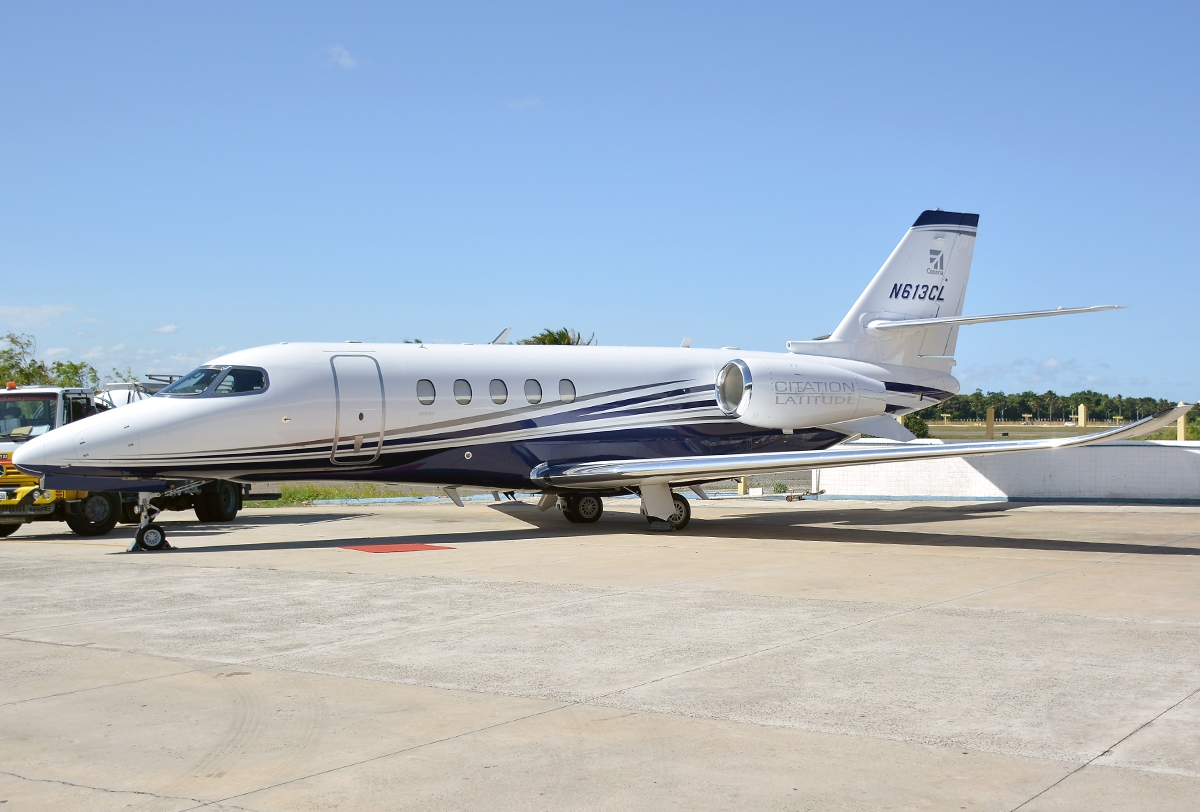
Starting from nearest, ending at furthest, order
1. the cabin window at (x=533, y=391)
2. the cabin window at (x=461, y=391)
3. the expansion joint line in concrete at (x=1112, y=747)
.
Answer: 1. the expansion joint line in concrete at (x=1112, y=747)
2. the cabin window at (x=461, y=391)
3. the cabin window at (x=533, y=391)

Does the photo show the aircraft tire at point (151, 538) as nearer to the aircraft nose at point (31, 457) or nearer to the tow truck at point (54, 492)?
the tow truck at point (54, 492)

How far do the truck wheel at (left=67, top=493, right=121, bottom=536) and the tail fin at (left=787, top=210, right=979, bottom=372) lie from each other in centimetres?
1252

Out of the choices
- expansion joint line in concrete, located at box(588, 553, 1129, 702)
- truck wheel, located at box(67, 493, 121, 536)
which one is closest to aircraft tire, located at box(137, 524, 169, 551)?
truck wheel, located at box(67, 493, 121, 536)

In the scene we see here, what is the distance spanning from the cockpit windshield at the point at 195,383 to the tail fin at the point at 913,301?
428 inches

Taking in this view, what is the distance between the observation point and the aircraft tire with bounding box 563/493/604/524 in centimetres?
1964

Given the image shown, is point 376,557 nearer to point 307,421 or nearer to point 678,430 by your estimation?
point 307,421

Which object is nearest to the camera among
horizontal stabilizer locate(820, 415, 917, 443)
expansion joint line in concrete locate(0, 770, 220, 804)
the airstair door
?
expansion joint line in concrete locate(0, 770, 220, 804)

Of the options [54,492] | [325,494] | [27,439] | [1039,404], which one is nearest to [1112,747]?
[54,492]

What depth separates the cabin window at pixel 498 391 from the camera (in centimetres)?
1728

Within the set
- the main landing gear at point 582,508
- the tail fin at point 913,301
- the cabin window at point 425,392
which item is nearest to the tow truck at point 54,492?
the cabin window at point 425,392

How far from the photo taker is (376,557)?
13.7 metres

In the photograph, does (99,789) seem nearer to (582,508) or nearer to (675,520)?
(675,520)

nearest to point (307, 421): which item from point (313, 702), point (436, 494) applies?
point (313, 702)

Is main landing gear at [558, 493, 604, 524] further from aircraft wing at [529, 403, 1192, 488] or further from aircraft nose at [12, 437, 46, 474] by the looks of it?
aircraft nose at [12, 437, 46, 474]
